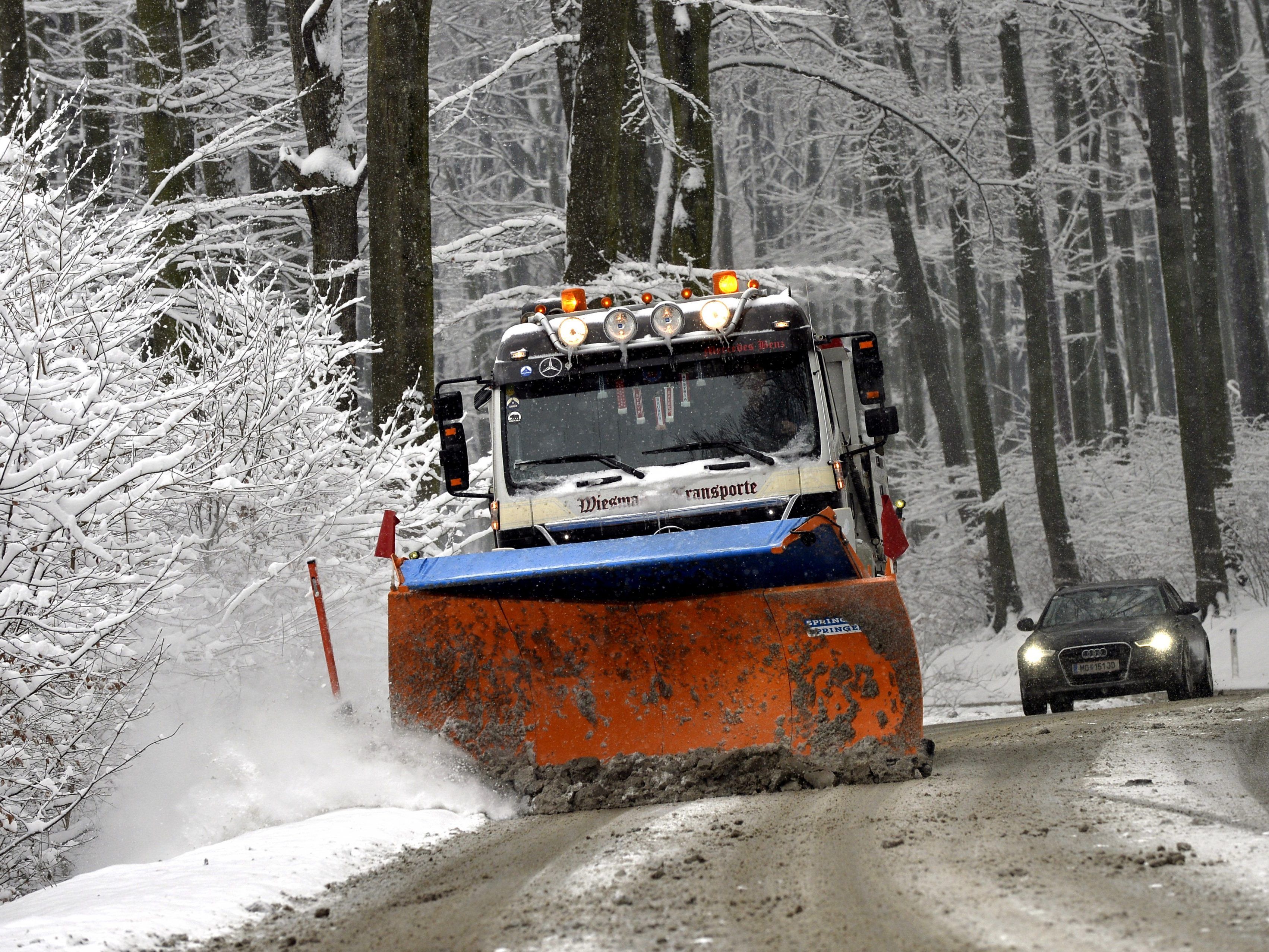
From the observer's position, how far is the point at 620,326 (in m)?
8.98

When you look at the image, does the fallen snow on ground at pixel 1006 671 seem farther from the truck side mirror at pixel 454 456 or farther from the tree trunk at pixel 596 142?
the truck side mirror at pixel 454 456

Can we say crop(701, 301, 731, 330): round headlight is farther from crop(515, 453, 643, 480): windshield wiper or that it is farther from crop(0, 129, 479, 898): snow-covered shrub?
crop(0, 129, 479, 898): snow-covered shrub

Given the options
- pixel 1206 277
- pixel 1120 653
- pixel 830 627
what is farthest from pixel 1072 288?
pixel 830 627

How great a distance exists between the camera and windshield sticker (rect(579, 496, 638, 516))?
340 inches

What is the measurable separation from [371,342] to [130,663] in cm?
390

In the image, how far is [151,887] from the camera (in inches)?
225

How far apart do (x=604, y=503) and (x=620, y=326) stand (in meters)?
1.14

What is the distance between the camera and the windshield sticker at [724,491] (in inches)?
337

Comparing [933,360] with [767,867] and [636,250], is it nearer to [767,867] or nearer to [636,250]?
[636,250]

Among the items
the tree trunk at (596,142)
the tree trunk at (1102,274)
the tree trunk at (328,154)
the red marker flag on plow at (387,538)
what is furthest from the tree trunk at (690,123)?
the tree trunk at (1102,274)

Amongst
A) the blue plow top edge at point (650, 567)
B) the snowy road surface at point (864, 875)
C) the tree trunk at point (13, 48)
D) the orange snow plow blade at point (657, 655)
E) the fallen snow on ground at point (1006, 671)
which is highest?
the tree trunk at point (13, 48)

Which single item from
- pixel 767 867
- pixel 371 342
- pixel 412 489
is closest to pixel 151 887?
pixel 767 867

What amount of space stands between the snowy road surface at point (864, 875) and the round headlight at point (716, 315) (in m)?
2.98

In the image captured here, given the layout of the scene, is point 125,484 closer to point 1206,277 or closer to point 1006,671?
point 1006,671
